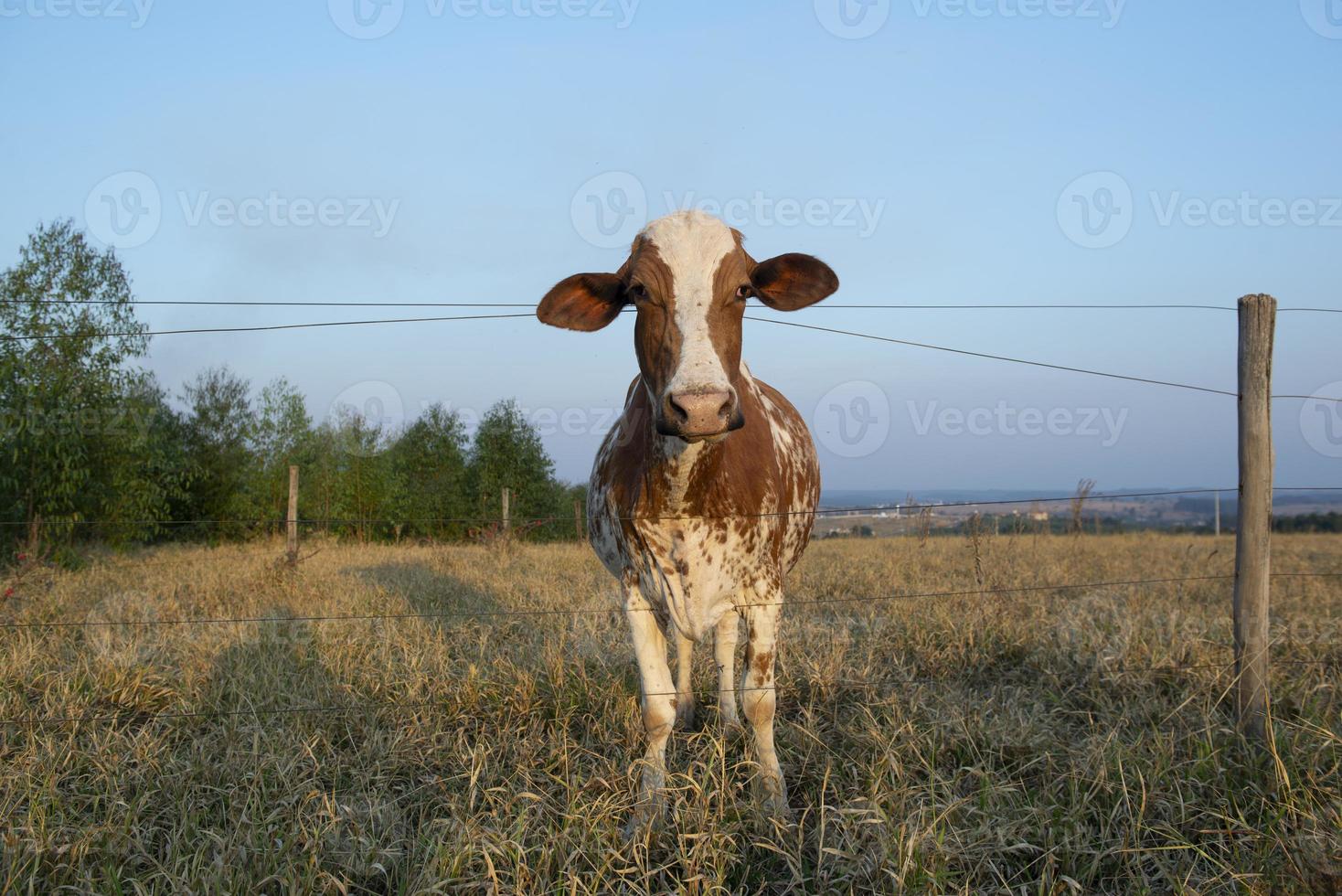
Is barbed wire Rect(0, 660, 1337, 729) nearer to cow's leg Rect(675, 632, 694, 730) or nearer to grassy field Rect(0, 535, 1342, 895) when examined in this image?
grassy field Rect(0, 535, 1342, 895)

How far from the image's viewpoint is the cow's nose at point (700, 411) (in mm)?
2545

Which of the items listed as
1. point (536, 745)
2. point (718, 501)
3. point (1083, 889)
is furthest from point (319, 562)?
point (1083, 889)

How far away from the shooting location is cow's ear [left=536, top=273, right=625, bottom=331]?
11.0ft


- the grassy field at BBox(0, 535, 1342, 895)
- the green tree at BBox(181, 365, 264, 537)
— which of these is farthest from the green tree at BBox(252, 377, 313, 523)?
the grassy field at BBox(0, 535, 1342, 895)

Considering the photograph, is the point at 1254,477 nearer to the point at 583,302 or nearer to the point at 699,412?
the point at 699,412

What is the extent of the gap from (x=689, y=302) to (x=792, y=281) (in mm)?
715

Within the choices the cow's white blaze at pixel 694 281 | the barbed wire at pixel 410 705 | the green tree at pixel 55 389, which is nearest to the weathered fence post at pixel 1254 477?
the barbed wire at pixel 410 705

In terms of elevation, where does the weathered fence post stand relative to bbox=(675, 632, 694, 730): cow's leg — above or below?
above

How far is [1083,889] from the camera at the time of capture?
8.18 ft

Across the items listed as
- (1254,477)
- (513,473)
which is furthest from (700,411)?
→ (513,473)

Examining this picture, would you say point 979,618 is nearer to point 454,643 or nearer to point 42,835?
point 454,643

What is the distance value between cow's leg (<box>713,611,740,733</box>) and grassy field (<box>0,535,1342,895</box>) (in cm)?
29

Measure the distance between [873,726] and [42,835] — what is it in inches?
127

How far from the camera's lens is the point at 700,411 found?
8.35 feet
